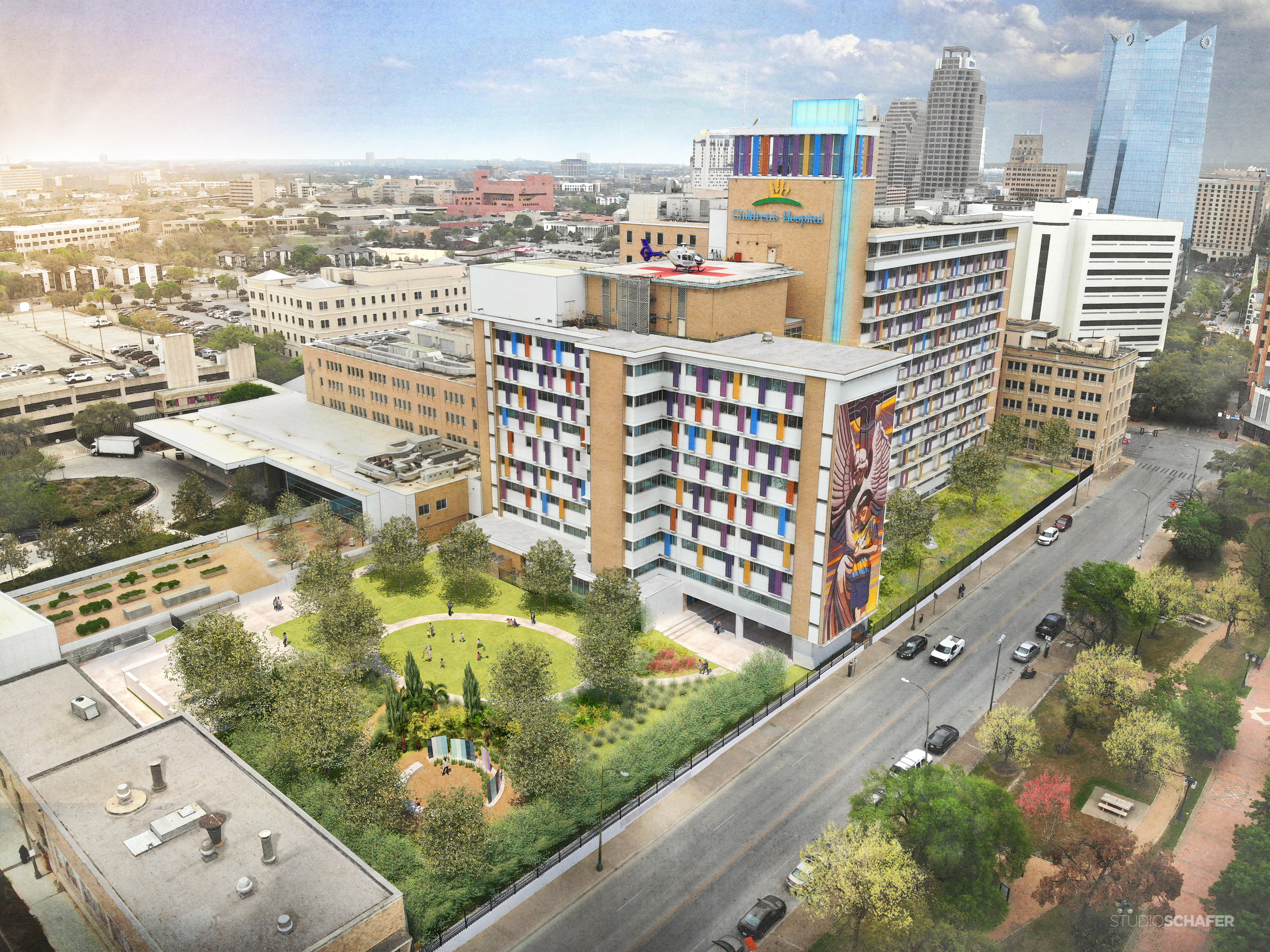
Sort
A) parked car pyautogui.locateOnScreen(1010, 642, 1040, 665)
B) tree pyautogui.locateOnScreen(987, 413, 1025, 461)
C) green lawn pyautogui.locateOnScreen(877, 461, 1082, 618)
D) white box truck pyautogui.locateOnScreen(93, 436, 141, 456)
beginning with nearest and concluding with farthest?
parked car pyautogui.locateOnScreen(1010, 642, 1040, 665), green lawn pyautogui.locateOnScreen(877, 461, 1082, 618), tree pyautogui.locateOnScreen(987, 413, 1025, 461), white box truck pyautogui.locateOnScreen(93, 436, 141, 456)

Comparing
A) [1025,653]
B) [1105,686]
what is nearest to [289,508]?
[1025,653]

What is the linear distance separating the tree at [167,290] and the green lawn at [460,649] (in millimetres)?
132619

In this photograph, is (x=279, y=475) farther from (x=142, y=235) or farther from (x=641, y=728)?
(x=142, y=235)

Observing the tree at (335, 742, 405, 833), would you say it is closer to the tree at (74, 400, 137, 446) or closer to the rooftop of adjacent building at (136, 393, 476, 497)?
the rooftop of adjacent building at (136, 393, 476, 497)

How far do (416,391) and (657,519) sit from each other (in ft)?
115

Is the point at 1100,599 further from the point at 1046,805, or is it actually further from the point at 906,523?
the point at 1046,805

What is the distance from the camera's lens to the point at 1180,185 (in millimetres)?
137125

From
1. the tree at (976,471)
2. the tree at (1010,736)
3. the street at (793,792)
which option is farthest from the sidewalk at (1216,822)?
the tree at (976,471)

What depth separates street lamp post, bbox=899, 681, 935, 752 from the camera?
50.8 metres

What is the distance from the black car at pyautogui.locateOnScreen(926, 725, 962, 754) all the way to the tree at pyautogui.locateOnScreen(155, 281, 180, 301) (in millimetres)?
162584

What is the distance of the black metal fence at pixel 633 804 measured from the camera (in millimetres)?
38250

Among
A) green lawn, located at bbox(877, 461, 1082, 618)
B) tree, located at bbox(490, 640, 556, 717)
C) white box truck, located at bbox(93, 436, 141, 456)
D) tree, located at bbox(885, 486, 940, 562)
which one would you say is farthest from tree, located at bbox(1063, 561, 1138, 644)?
white box truck, located at bbox(93, 436, 141, 456)

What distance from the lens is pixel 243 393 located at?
10675 centimetres

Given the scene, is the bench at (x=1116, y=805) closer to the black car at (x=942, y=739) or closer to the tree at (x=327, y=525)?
the black car at (x=942, y=739)
